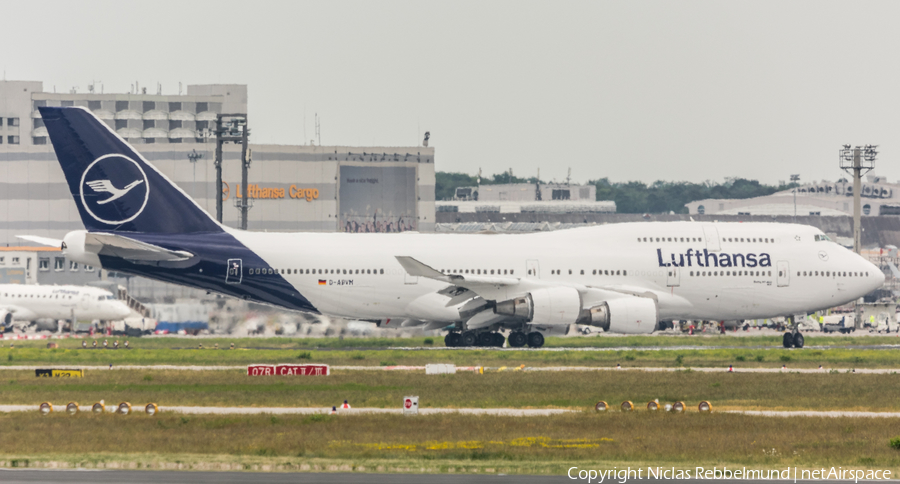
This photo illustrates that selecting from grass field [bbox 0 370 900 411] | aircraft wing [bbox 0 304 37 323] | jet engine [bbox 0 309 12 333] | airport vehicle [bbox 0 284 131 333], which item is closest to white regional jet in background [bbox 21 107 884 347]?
grass field [bbox 0 370 900 411]

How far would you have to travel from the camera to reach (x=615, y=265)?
150 ft

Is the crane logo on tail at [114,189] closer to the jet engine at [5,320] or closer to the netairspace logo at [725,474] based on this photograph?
the jet engine at [5,320]

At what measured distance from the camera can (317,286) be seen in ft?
144

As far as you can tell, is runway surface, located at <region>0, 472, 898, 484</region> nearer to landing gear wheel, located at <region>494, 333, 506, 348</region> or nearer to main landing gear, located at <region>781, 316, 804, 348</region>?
landing gear wheel, located at <region>494, 333, 506, 348</region>

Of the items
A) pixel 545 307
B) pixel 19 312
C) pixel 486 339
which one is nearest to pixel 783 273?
pixel 545 307

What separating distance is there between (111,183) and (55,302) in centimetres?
2549

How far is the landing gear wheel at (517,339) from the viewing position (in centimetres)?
4500

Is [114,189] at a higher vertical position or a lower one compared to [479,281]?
higher

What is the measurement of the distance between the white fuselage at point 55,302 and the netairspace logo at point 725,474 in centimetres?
5099

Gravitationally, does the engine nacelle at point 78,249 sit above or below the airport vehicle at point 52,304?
above

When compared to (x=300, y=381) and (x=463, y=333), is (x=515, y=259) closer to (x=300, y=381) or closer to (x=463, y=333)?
(x=463, y=333)

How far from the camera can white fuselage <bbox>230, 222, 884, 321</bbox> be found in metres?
44.2

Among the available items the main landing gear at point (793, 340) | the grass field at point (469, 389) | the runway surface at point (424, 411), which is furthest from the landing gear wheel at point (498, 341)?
the runway surface at point (424, 411)

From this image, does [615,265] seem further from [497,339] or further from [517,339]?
[497,339]
